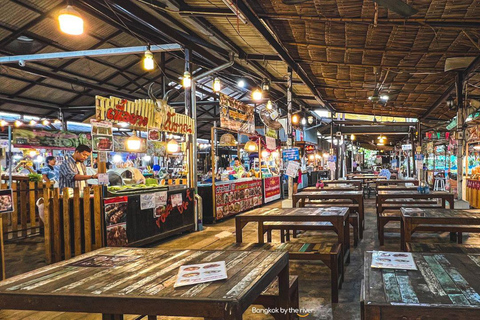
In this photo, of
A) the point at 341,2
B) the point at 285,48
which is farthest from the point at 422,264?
the point at 285,48

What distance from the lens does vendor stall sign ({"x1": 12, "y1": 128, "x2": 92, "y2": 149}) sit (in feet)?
37.6

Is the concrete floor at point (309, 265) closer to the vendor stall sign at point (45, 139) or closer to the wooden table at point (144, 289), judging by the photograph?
the wooden table at point (144, 289)

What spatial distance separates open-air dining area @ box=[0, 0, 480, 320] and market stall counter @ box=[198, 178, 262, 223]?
0.21ft

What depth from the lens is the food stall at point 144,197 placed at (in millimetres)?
6555

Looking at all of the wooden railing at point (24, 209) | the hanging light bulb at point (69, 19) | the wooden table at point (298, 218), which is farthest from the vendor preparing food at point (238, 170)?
the hanging light bulb at point (69, 19)

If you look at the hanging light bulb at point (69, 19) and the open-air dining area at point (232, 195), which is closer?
the open-air dining area at point (232, 195)

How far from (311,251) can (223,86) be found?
49.4 feet

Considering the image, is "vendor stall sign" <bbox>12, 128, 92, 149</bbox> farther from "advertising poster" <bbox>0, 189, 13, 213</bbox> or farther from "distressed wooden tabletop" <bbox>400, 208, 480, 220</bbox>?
"distressed wooden tabletop" <bbox>400, 208, 480, 220</bbox>

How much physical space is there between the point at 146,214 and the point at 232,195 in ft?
14.3

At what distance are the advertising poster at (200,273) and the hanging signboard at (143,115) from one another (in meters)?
4.59

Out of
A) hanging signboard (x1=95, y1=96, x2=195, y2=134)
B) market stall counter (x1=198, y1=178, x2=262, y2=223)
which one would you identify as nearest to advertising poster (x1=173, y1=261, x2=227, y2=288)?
hanging signboard (x1=95, y1=96, x2=195, y2=134)

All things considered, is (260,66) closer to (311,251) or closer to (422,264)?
(311,251)

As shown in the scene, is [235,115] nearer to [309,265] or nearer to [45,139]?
[309,265]

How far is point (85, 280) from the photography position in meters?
2.37
